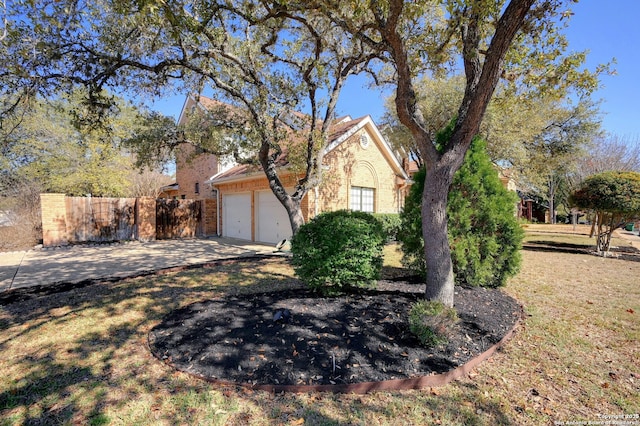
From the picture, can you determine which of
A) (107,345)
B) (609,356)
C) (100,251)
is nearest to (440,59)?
(609,356)

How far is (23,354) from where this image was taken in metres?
3.65

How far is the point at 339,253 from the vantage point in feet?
16.5

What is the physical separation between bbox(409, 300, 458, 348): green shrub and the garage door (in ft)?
40.8

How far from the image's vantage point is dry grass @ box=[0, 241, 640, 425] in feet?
8.52

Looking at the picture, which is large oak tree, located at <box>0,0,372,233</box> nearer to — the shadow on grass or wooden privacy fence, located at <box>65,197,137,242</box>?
the shadow on grass

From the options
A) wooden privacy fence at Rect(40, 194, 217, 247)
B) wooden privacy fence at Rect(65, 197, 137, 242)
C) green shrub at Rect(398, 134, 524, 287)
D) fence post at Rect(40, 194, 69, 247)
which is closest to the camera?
green shrub at Rect(398, 134, 524, 287)

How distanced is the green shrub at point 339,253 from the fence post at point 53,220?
13.0 metres

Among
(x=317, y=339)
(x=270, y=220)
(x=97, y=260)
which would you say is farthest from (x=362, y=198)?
(x=317, y=339)

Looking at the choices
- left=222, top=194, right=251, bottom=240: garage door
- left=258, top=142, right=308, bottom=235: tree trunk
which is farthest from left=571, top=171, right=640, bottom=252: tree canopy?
left=222, top=194, right=251, bottom=240: garage door

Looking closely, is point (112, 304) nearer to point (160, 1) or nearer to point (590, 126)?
point (160, 1)

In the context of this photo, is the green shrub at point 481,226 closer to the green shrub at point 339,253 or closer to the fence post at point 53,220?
the green shrub at point 339,253

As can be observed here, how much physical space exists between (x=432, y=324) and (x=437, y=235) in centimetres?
137

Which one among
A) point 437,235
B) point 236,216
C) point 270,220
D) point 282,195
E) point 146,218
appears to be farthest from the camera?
point 236,216

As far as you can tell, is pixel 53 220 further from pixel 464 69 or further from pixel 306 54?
pixel 464 69
